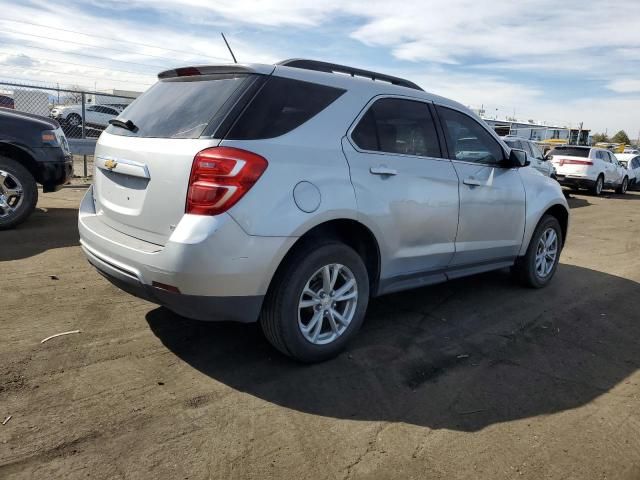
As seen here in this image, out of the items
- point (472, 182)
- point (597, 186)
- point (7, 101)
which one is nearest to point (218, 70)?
point (472, 182)

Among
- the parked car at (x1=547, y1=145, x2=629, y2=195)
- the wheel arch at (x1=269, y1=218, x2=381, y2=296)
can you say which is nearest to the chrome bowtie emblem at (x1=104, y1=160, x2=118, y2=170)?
the wheel arch at (x1=269, y1=218, x2=381, y2=296)

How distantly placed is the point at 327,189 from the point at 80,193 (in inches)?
331

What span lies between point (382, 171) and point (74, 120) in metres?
13.4

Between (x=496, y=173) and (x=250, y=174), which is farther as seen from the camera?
(x=496, y=173)

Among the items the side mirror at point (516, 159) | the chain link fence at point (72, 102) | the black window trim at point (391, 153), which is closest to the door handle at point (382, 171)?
the black window trim at point (391, 153)

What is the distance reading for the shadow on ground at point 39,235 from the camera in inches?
227

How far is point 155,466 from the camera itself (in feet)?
8.05

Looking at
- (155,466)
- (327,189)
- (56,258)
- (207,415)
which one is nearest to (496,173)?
(327,189)

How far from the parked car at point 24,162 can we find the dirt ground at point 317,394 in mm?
1955

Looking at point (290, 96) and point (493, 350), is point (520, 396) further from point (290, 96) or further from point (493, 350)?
point (290, 96)

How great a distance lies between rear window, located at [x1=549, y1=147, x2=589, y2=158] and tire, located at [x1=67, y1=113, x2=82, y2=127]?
49.3 ft

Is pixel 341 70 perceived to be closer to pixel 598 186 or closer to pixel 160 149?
pixel 160 149

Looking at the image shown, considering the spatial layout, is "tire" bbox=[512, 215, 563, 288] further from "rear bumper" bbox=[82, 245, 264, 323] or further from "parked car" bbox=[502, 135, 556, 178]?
"parked car" bbox=[502, 135, 556, 178]

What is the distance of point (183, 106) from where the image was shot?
134 inches
